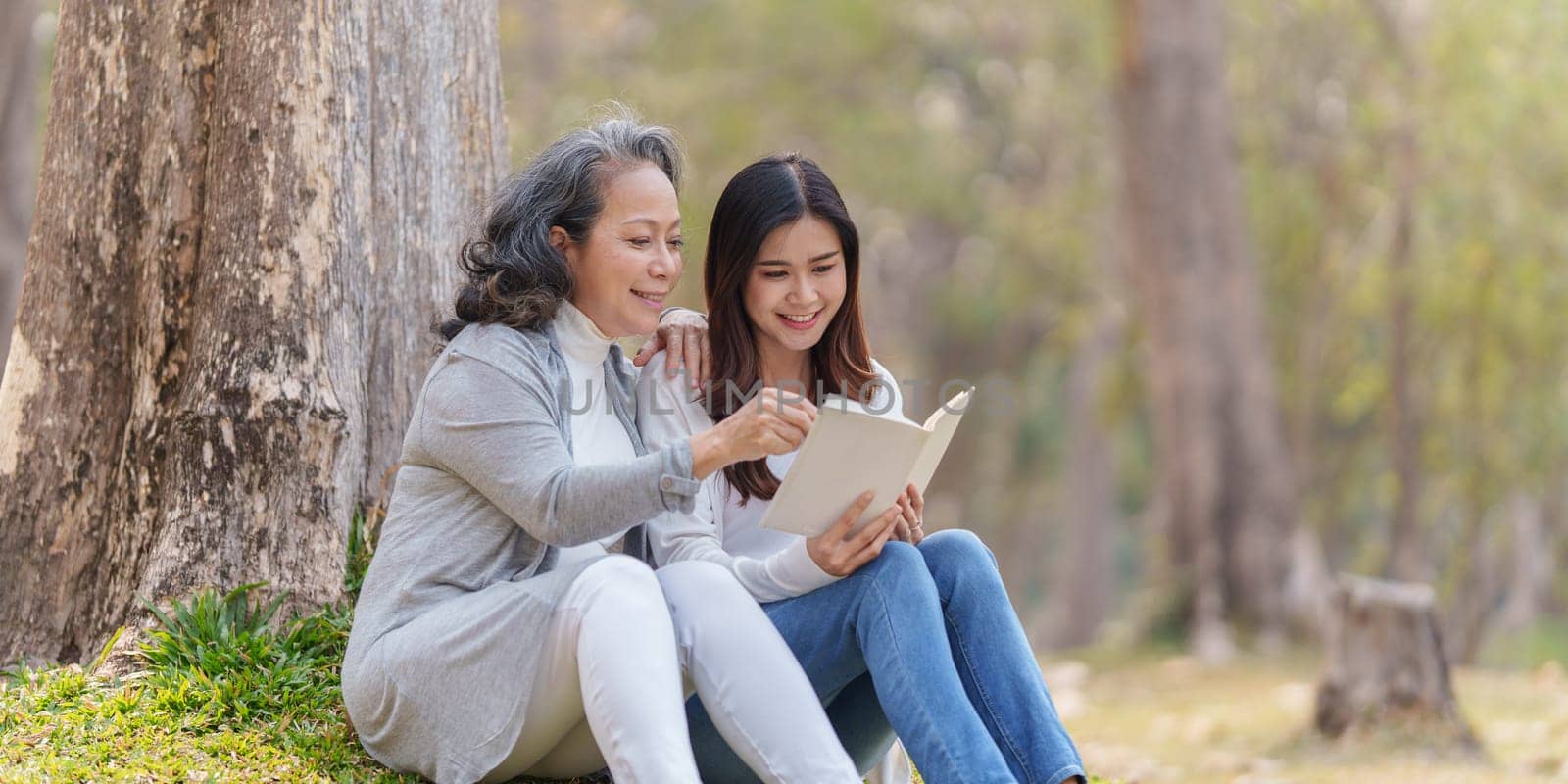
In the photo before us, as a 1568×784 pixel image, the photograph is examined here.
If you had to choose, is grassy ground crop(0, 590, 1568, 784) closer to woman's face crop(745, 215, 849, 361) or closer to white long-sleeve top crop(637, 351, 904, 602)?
white long-sleeve top crop(637, 351, 904, 602)

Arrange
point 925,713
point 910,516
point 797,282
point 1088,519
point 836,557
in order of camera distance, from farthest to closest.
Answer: point 1088,519 → point 797,282 → point 910,516 → point 836,557 → point 925,713

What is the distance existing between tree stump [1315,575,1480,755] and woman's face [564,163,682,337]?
4215mm

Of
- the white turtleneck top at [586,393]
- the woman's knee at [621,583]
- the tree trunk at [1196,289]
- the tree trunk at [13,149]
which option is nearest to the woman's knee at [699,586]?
the woman's knee at [621,583]

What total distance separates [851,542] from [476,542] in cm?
72

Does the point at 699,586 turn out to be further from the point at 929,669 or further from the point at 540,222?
the point at 540,222

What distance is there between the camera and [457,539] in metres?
3.04

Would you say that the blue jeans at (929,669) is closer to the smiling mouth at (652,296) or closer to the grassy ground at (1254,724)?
the smiling mouth at (652,296)

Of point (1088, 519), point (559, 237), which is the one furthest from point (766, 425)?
point (1088, 519)

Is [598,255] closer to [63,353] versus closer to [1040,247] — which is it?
[63,353]


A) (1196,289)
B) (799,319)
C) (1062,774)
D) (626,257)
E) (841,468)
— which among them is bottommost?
(1062,774)

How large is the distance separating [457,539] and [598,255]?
64 centimetres

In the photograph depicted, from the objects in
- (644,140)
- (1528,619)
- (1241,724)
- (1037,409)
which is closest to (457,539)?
(644,140)

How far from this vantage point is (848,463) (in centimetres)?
303

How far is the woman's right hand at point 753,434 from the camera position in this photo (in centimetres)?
291
